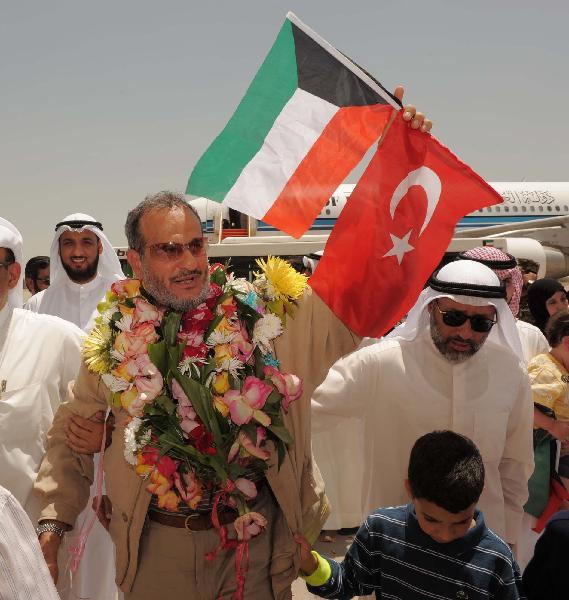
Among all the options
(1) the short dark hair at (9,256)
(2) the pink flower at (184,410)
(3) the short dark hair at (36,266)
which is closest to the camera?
(2) the pink flower at (184,410)

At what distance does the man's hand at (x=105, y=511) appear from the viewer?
2957mm

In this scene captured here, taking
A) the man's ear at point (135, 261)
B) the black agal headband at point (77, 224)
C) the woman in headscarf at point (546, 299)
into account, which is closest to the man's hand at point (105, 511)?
the man's ear at point (135, 261)

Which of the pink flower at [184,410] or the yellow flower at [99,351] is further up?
the yellow flower at [99,351]

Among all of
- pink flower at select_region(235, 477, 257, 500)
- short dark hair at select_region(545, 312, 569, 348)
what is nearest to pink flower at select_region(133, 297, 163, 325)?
pink flower at select_region(235, 477, 257, 500)

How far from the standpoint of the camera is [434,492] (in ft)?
8.00

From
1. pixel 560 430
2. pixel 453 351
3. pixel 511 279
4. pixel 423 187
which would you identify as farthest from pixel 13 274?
pixel 511 279

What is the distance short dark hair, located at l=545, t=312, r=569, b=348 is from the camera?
428 cm

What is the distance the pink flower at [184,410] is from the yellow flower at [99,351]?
0.28 metres

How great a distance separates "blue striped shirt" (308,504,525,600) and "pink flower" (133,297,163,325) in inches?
43.9

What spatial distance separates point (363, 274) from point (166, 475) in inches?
46.3

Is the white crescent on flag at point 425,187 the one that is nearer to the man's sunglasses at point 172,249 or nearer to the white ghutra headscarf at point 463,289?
the white ghutra headscarf at point 463,289

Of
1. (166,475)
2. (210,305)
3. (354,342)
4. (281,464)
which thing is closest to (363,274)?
(354,342)

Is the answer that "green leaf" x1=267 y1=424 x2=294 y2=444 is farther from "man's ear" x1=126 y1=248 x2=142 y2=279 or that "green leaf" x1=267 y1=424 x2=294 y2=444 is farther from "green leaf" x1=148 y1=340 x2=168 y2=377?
"man's ear" x1=126 y1=248 x2=142 y2=279

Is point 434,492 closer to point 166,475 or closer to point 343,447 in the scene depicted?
point 166,475
